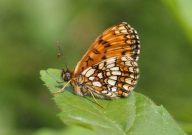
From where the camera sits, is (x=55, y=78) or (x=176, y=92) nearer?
(x=55, y=78)

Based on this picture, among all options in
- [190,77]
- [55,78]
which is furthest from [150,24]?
[55,78]

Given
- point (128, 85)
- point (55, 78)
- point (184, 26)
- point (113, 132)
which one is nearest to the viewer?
point (113, 132)

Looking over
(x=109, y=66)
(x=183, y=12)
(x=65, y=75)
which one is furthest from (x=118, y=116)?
(x=109, y=66)

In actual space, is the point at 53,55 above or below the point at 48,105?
above

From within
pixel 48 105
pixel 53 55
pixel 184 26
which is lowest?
pixel 48 105

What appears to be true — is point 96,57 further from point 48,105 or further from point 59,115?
point 48,105

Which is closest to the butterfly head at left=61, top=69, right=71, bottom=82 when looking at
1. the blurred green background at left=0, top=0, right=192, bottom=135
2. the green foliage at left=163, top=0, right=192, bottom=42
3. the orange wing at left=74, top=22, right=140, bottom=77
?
the orange wing at left=74, top=22, right=140, bottom=77

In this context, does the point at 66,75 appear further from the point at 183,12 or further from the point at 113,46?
the point at 183,12
